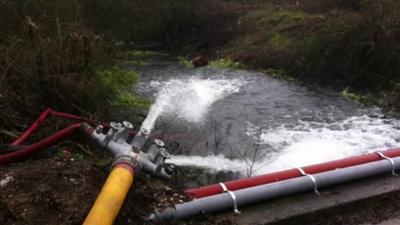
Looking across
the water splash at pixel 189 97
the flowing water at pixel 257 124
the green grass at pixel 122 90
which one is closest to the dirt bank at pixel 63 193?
the flowing water at pixel 257 124

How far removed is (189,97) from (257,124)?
2620 millimetres

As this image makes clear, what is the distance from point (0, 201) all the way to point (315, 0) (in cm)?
1736

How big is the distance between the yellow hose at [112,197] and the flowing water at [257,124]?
2.55 m

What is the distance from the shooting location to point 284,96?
1172 cm

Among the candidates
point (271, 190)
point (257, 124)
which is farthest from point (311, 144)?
point (271, 190)

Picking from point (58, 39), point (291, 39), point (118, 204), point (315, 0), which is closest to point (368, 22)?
point (291, 39)

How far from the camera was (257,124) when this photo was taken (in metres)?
9.13

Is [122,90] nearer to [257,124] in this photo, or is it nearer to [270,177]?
[257,124]

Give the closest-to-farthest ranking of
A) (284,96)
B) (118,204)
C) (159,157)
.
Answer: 1. (118,204)
2. (159,157)
3. (284,96)

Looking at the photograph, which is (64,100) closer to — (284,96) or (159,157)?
(159,157)

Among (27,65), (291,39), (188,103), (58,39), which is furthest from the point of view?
(291,39)

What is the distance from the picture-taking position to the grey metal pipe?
3.39 m

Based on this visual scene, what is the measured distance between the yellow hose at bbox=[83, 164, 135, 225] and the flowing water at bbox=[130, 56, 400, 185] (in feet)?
8.35

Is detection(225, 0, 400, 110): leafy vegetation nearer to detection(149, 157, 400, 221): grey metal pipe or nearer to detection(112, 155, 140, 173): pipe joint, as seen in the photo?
detection(149, 157, 400, 221): grey metal pipe
